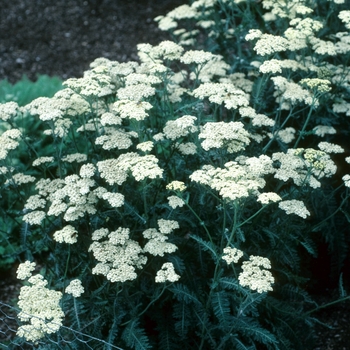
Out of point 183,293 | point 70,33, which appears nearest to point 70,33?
point 70,33

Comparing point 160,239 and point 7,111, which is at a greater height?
point 7,111

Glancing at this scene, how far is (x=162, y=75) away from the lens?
394 centimetres

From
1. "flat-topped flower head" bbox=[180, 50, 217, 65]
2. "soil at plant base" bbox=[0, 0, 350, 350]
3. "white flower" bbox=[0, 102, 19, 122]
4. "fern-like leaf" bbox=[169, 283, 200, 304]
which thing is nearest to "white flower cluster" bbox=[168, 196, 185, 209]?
"fern-like leaf" bbox=[169, 283, 200, 304]

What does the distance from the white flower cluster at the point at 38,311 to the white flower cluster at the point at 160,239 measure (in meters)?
0.58

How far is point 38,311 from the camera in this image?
9.29 feet

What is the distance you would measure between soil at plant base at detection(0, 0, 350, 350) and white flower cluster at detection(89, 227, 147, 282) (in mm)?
6361

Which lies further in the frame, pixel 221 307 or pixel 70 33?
pixel 70 33

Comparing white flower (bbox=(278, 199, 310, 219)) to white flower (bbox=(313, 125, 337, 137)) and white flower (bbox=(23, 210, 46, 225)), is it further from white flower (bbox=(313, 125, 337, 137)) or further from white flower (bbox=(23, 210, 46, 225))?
white flower (bbox=(23, 210, 46, 225))

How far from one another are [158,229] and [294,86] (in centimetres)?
147

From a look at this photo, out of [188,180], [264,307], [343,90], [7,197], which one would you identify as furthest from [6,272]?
[343,90]

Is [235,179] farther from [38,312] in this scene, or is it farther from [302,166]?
[38,312]

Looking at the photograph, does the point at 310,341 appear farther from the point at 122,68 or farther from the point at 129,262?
the point at 122,68

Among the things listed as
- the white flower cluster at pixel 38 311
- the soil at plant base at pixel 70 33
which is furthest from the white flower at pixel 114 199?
the soil at plant base at pixel 70 33

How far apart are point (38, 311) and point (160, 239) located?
2.61 ft
